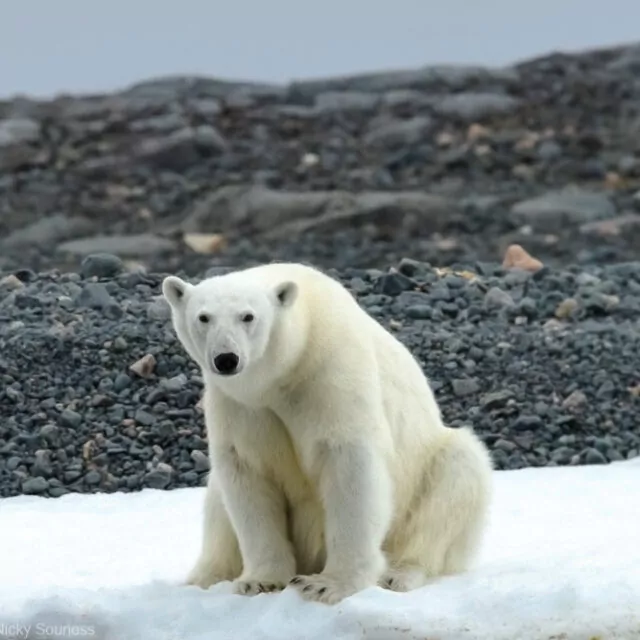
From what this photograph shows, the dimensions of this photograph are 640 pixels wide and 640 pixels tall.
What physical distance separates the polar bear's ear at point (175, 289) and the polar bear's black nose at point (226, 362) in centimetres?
42

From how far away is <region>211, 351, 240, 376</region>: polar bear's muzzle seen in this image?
4832mm

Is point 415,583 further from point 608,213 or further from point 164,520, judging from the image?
point 608,213

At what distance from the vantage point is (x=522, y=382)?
10.1 metres

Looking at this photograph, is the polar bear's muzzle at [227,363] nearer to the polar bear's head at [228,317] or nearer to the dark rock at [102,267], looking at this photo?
the polar bear's head at [228,317]

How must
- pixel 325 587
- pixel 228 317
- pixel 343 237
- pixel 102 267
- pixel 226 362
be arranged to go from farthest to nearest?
pixel 343 237, pixel 102 267, pixel 325 587, pixel 228 317, pixel 226 362

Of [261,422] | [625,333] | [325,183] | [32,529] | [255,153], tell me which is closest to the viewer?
[261,422]

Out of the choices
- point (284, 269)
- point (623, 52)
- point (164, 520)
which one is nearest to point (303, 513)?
point (284, 269)

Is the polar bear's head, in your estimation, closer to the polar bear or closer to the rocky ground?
the polar bear

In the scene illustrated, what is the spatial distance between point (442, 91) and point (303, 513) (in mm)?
27619

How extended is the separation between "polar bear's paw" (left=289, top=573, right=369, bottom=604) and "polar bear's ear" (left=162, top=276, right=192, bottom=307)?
1.06m

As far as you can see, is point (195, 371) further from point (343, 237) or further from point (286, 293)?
point (343, 237)

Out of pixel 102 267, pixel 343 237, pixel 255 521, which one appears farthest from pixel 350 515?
pixel 343 237

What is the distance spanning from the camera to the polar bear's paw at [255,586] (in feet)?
17.4

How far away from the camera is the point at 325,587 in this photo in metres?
5.08
